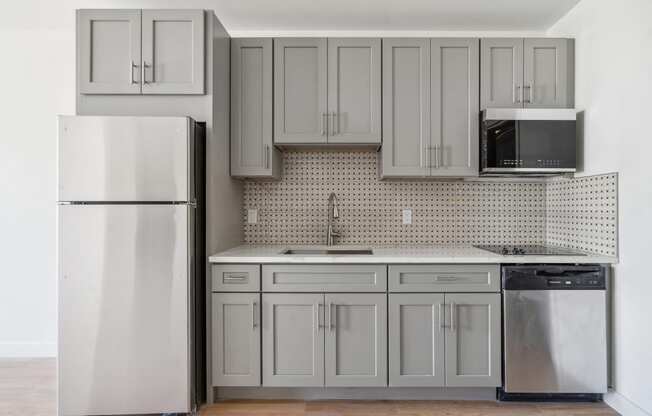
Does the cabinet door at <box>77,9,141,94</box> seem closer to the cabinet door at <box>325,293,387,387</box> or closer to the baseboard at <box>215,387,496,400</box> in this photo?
the cabinet door at <box>325,293,387,387</box>

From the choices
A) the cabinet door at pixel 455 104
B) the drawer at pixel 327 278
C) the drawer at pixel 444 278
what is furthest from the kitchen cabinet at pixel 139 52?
the drawer at pixel 444 278

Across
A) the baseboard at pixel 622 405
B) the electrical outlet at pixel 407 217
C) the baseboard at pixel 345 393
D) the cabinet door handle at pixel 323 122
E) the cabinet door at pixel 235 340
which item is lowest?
the baseboard at pixel 345 393

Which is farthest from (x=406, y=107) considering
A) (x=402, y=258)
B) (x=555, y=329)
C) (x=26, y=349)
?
(x=26, y=349)

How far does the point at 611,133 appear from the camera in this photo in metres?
2.40

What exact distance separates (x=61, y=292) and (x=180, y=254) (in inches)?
26.4

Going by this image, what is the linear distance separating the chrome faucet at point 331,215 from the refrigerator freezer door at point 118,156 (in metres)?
1.24

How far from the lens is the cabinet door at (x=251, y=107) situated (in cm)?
279

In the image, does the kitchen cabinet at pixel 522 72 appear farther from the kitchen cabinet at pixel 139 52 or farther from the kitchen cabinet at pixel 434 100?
the kitchen cabinet at pixel 139 52

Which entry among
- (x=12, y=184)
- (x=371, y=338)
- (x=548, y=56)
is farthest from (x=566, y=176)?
(x=12, y=184)

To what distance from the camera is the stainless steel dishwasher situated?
2.39 meters

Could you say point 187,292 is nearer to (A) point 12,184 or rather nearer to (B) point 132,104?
(B) point 132,104

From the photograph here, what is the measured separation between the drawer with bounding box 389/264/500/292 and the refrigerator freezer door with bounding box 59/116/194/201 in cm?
144

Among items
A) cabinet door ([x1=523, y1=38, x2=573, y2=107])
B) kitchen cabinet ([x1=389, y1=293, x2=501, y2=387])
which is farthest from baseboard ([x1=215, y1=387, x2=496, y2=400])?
cabinet door ([x1=523, y1=38, x2=573, y2=107])

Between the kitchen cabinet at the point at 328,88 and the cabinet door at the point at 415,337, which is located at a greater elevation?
the kitchen cabinet at the point at 328,88
